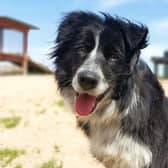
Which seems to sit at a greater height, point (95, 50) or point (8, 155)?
point (95, 50)

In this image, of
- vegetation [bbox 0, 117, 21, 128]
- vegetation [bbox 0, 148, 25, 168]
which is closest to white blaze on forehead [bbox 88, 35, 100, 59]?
vegetation [bbox 0, 148, 25, 168]

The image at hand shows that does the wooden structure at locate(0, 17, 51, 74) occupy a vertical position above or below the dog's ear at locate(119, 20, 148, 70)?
below

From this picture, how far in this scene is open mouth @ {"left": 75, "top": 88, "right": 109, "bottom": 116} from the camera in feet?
15.4

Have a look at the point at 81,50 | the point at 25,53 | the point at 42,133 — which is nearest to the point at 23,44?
the point at 25,53

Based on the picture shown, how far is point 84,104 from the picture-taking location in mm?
4785

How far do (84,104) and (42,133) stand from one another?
3.97m

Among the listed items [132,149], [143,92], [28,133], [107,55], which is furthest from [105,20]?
[28,133]

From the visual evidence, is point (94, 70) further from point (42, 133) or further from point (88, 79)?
point (42, 133)

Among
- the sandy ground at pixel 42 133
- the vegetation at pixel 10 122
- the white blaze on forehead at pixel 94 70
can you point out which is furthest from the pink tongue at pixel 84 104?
the vegetation at pixel 10 122

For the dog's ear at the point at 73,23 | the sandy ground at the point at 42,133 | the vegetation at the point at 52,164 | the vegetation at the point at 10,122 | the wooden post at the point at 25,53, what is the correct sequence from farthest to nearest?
the wooden post at the point at 25,53 → the vegetation at the point at 10,122 → the sandy ground at the point at 42,133 → the vegetation at the point at 52,164 → the dog's ear at the point at 73,23

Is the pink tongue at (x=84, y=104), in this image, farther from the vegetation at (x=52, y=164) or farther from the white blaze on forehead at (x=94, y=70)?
the vegetation at (x=52, y=164)

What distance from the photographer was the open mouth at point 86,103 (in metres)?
4.70

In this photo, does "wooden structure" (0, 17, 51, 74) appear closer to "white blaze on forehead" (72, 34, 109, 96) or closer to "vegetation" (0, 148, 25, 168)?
"vegetation" (0, 148, 25, 168)

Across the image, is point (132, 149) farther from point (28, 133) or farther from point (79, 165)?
point (28, 133)
